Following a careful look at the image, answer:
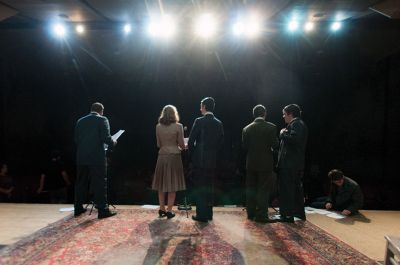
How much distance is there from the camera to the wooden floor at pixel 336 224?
3.59 m

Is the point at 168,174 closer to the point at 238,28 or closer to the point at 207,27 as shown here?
the point at 207,27

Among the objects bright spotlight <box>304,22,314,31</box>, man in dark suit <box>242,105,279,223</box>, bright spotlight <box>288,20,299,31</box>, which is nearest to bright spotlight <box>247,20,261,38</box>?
bright spotlight <box>288,20,299,31</box>

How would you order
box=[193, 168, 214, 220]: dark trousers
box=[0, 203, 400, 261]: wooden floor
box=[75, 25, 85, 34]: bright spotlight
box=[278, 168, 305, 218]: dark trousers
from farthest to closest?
box=[75, 25, 85, 34]: bright spotlight, box=[278, 168, 305, 218]: dark trousers, box=[193, 168, 214, 220]: dark trousers, box=[0, 203, 400, 261]: wooden floor

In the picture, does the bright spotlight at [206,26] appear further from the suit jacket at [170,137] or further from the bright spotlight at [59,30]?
the bright spotlight at [59,30]

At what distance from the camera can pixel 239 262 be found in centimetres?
296

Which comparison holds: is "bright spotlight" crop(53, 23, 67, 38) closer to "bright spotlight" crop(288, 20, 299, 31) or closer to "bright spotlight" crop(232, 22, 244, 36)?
"bright spotlight" crop(232, 22, 244, 36)

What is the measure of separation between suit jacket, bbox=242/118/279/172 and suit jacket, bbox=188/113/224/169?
0.46m

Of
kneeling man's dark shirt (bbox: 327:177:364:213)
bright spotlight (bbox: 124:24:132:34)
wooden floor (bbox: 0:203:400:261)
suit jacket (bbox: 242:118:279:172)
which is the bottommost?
wooden floor (bbox: 0:203:400:261)

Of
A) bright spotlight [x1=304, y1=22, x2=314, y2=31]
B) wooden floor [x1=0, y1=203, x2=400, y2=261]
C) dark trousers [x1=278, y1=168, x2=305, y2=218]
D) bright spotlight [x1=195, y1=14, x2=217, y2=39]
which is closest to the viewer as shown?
wooden floor [x1=0, y1=203, x2=400, y2=261]

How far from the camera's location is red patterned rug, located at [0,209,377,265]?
2.99 metres

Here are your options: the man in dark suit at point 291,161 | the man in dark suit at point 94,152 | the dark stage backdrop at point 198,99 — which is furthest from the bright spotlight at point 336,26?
the man in dark suit at point 94,152

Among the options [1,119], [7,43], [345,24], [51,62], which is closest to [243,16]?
[345,24]

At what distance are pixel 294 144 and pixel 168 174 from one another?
1647mm

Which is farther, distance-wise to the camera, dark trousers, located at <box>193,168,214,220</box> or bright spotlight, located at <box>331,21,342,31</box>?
bright spotlight, located at <box>331,21,342,31</box>
